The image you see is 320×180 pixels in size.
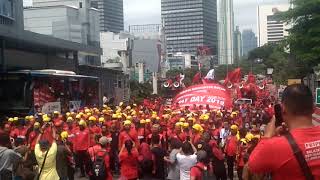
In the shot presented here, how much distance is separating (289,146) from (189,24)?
14811cm

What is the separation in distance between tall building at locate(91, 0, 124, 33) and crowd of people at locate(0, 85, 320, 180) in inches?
6275

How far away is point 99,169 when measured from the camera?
9.91 meters

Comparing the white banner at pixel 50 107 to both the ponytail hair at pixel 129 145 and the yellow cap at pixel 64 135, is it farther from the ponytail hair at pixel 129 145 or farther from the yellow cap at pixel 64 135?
the ponytail hair at pixel 129 145

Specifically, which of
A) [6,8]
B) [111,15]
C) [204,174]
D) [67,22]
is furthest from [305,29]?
[111,15]

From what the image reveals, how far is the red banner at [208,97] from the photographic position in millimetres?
24188

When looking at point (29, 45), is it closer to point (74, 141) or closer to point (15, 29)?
point (15, 29)

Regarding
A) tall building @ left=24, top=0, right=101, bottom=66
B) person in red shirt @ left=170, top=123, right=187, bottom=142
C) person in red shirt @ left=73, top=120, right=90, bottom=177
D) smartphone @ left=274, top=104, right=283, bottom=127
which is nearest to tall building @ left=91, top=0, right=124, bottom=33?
tall building @ left=24, top=0, right=101, bottom=66

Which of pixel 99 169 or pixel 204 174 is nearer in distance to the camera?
pixel 204 174

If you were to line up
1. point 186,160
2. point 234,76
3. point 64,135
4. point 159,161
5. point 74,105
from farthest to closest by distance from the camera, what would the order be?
point 234,76
point 74,105
point 64,135
point 159,161
point 186,160

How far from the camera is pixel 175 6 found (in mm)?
167125

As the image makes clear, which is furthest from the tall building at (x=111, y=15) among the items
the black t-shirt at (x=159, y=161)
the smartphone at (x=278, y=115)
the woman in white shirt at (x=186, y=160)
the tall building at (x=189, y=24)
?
the smartphone at (x=278, y=115)

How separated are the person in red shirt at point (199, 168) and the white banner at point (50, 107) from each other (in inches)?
561

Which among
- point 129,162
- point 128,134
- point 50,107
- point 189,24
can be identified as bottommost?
point 129,162

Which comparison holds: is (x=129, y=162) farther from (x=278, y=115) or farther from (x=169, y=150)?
(x=278, y=115)
